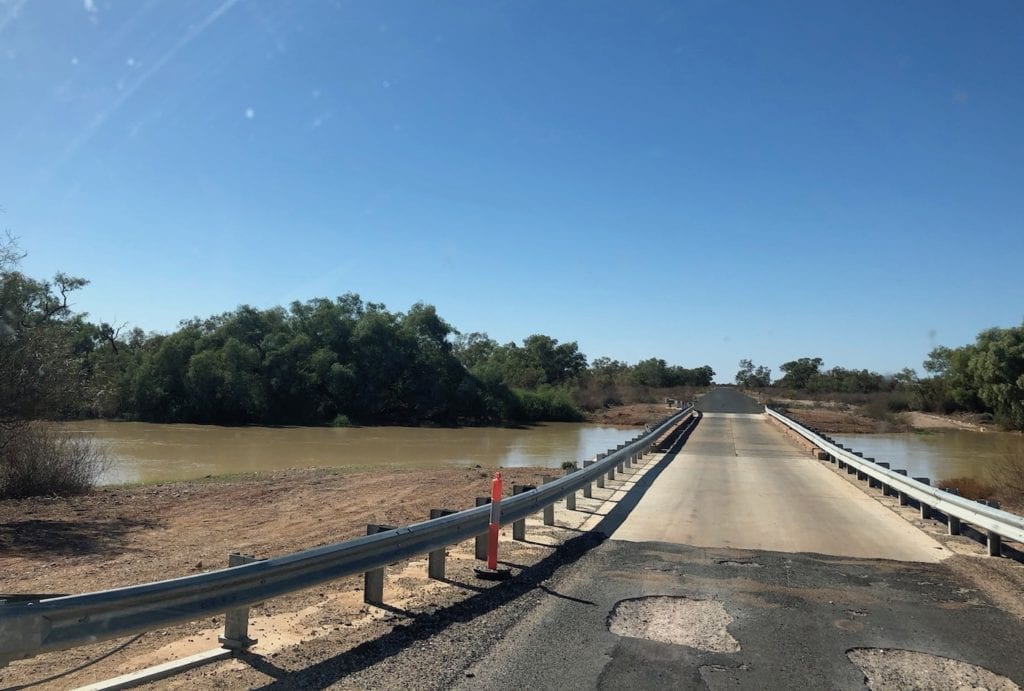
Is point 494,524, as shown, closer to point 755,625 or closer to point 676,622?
point 676,622

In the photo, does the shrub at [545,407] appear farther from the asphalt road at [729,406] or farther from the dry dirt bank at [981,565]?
the dry dirt bank at [981,565]

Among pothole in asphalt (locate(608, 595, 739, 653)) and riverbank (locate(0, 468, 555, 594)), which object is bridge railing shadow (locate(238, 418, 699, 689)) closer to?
pothole in asphalt (locate(608, 595, 739, 653))

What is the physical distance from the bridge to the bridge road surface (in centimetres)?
2

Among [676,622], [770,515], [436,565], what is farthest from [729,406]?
[676,622]

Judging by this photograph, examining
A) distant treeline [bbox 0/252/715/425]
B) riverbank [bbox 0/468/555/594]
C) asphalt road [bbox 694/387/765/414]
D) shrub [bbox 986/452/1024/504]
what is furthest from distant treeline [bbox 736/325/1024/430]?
riverbank [bbox 0/468/555/594]

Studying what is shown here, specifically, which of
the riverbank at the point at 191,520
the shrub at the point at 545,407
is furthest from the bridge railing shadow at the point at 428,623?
the shrub at the point at 545,407

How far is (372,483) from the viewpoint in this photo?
18.2 metres

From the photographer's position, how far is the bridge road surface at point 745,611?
4961 millimetres

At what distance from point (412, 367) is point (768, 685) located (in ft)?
204

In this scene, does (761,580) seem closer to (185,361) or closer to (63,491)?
(63,491)

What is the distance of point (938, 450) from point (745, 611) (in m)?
37.3

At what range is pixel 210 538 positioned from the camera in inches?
454

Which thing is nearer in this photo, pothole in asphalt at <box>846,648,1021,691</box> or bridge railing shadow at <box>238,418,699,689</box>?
bridge railing shadow at <box>238,418,699,689</box>

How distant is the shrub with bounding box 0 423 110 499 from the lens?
1536cm
